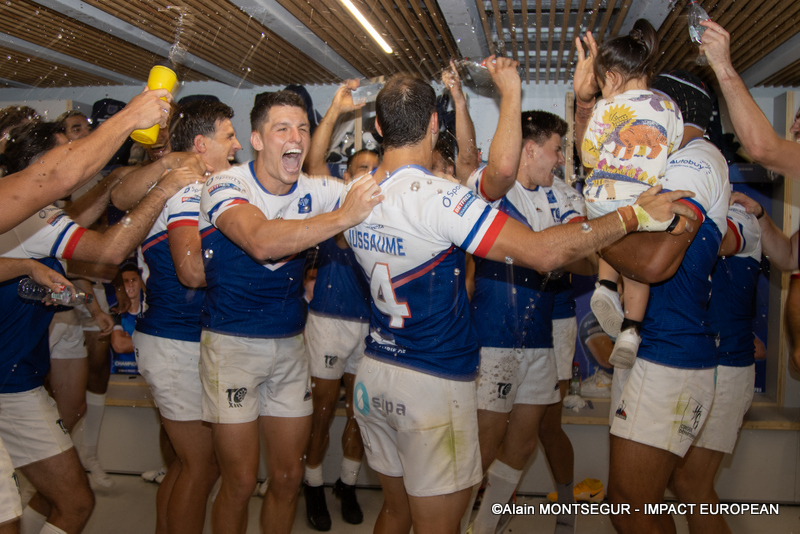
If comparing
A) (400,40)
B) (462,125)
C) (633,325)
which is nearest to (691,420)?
(633,325)

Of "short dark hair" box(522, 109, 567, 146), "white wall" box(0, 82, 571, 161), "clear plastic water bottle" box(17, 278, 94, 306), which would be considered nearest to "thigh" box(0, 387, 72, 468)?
"clear plastic water bottle" box(17, 278, 94, 306)

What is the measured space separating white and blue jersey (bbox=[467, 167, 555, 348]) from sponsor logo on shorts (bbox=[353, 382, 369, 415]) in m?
0.73

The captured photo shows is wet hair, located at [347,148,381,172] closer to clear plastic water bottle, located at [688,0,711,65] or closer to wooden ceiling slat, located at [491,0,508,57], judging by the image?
wooden ceiling slat, located at [491,0,508,57]

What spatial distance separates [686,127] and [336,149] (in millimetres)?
1461

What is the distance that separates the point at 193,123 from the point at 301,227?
2.93 feet

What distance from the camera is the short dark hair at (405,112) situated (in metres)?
1.35

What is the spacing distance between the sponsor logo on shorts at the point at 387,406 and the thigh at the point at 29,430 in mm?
1073

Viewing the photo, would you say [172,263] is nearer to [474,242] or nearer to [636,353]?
[474,242]

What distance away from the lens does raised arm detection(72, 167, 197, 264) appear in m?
1.59

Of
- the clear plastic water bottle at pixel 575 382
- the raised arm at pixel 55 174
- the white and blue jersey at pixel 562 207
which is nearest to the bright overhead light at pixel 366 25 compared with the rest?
the white and blue jersey at pixel 562 207

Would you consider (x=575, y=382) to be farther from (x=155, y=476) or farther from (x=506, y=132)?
(x=155, y=476)

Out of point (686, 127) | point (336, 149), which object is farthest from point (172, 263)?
point (686, 127)

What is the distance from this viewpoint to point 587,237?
1193 millimetres

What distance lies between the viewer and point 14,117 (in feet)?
5.83
